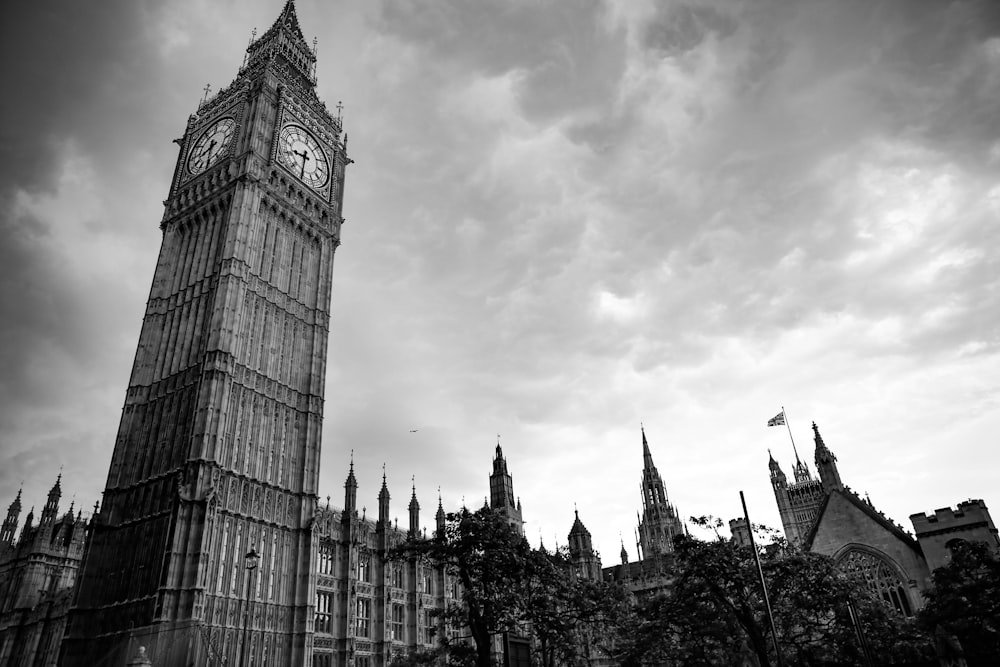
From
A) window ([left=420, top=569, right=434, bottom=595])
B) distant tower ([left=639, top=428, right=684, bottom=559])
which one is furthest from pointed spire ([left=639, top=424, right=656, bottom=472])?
window ([left=420, top=569, right=434, bottom=595])

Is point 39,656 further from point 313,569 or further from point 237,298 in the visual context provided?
point 237,298

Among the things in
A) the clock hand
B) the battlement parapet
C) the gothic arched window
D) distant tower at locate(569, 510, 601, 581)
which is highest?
the clock hand

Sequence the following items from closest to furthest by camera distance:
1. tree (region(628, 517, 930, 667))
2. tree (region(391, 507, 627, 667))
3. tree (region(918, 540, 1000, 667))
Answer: tree (region(918, 540, 1000, 667)), tree (region(628, 517, 930, 667)), tree (region(391, 507, 627, 667))

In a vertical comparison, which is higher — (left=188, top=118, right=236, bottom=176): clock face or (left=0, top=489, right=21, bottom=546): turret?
(left=188, top=118, right=236, bottom=176): clock face

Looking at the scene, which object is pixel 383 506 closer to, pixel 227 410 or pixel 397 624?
pixel 397 624

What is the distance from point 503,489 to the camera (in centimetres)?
9075

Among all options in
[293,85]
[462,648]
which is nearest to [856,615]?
[462,648]

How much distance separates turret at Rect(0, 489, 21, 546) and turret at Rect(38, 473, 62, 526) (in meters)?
7.66

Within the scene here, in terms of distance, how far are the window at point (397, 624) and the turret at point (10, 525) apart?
47.1 m

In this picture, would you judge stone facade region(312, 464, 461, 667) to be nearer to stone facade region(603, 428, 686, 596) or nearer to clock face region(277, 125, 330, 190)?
clock face region(277, 125, 330, 190)

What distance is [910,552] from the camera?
4297 cm

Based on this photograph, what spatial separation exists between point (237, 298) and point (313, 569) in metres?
22.9

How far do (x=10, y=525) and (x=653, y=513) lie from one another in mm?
99630

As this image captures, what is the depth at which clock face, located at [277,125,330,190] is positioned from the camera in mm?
65500
